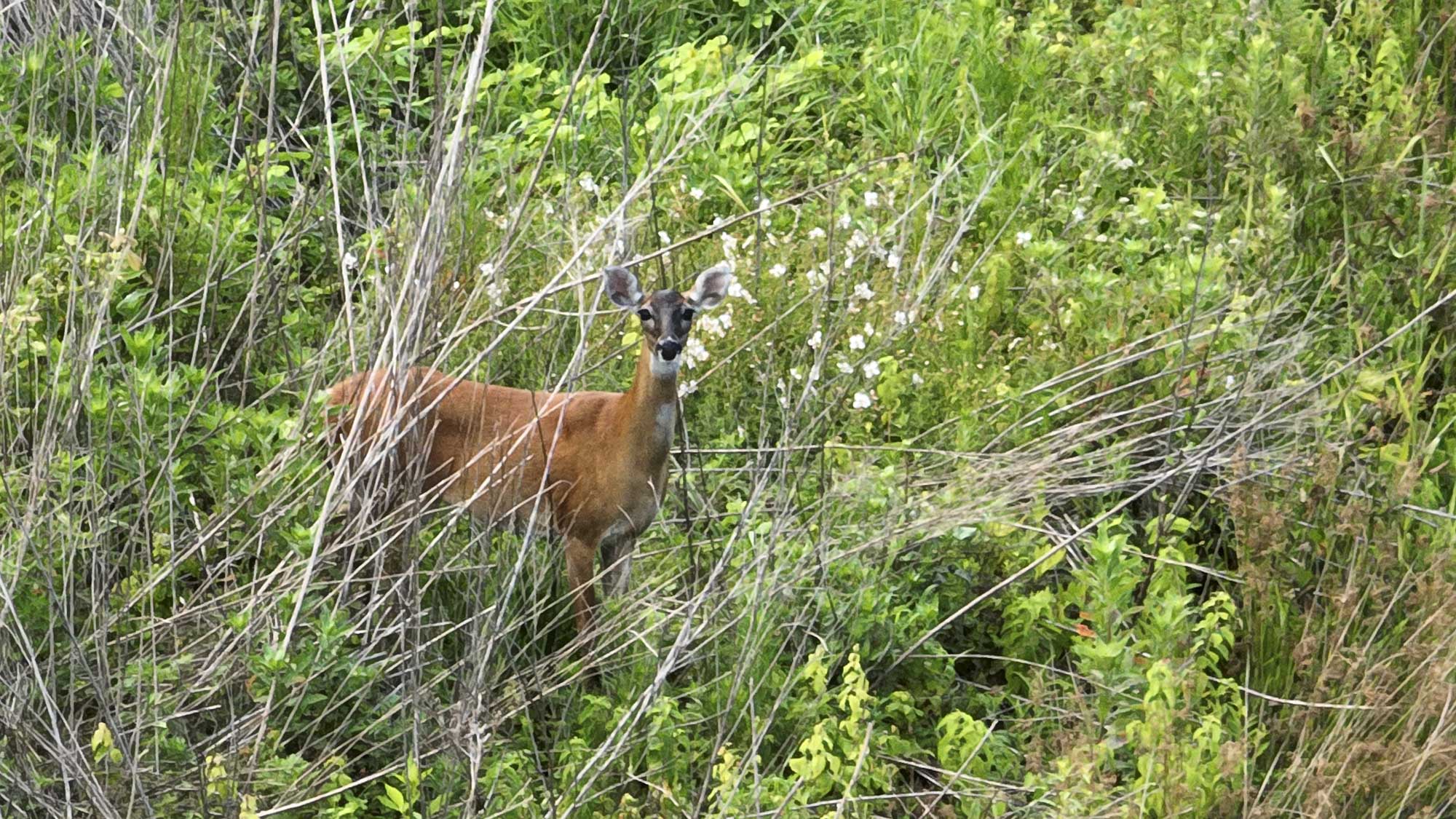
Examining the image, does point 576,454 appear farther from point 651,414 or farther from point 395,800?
point 395,800

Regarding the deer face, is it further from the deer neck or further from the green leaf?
the green leaf

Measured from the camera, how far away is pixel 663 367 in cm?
475

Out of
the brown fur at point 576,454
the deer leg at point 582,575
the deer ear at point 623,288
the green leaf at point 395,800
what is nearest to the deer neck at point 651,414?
the brown fur at point 576,454

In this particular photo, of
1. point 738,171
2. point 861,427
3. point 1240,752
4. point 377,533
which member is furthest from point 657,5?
point 1240,752

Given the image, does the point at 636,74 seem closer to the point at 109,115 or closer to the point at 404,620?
the point at 109,115

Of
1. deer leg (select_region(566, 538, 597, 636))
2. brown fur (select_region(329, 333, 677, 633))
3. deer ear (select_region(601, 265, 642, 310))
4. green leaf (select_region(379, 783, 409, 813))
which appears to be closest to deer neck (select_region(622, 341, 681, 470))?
brown fur (select_region(329, 333, 677, 633))

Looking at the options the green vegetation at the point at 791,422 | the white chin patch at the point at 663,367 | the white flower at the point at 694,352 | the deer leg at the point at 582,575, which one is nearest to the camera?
the green vegetation at the point at 791,422

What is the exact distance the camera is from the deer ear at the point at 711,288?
4691 millimetres

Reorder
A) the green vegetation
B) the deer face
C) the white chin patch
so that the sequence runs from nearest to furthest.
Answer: the green vegetation, the deer face, the white chin patch

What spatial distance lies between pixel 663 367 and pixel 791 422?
25.3 inches

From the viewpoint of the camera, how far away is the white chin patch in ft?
15.6

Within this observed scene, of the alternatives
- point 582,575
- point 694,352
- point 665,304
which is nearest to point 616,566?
point 582,575

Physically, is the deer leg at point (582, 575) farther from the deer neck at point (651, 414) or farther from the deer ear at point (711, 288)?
the deer ear at point (711, 288)

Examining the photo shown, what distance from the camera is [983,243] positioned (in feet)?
19.1
